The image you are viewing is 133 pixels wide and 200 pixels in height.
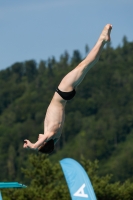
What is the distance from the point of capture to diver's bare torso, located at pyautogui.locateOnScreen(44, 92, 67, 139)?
1767cm

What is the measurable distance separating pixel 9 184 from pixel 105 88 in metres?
141

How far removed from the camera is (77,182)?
25141 millimetres

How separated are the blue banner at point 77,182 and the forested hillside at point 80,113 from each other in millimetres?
89616

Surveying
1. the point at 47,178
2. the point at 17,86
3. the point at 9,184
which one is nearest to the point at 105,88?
the point at 17,86

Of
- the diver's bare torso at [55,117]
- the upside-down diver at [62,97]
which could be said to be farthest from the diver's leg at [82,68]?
the diver's bare torso at [55,117]

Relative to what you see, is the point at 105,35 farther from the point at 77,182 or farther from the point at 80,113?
the point at 80,113

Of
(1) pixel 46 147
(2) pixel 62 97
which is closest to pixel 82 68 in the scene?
(2) pixel 62 97

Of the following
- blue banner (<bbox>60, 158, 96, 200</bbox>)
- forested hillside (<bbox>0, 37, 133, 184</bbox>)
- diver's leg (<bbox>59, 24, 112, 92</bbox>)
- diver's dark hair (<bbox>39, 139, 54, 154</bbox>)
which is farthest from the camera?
forested hillside (<bbox>0, 37, 133, 184</bbox>)

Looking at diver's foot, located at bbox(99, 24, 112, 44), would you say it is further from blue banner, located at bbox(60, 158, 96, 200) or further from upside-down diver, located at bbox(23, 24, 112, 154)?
blue banner, located at bbox(60, 158, 96, 200)

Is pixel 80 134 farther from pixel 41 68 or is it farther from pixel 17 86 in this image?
pixel 41 68

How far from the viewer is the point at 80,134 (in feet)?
488

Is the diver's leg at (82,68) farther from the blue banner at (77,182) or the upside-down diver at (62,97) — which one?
the blue banner at (77,182)

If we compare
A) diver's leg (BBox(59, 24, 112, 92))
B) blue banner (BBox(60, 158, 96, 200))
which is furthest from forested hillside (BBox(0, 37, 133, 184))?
diver's leg (BBox(59, 24, 112, 92))

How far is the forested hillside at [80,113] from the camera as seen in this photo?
131000mm
